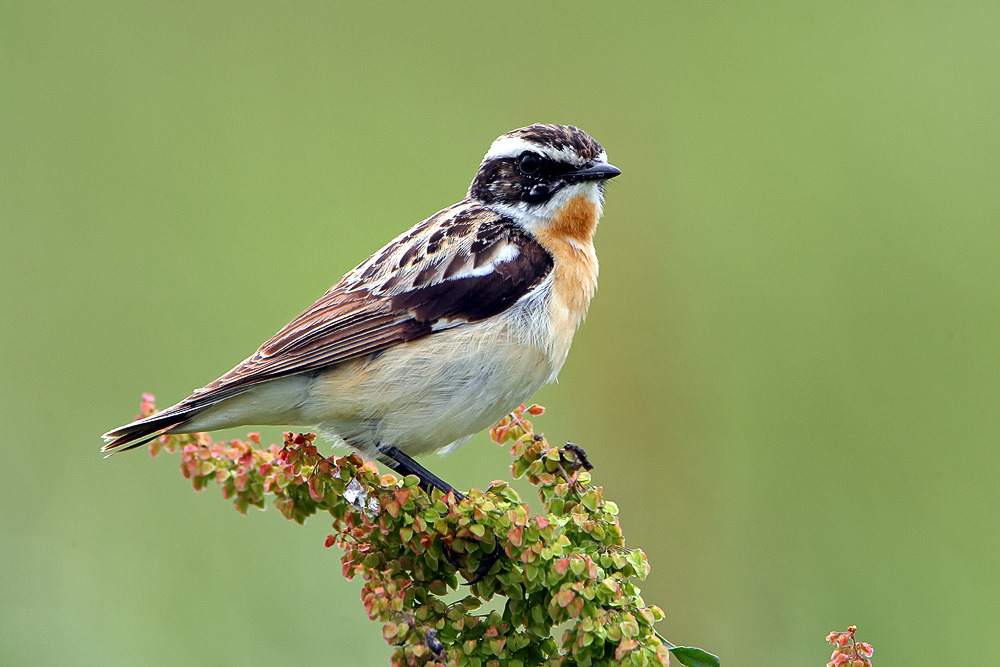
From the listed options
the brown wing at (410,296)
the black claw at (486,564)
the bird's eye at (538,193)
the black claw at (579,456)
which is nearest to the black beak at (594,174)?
the bird's eye at (538,193)

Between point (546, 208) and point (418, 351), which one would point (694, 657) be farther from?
point (546, 208)

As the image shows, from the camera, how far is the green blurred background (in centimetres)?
498

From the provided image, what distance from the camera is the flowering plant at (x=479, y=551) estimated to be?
9.39ft

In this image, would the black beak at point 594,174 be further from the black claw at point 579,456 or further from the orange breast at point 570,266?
the black claw at point 579,456

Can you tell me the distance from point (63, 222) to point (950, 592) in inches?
247

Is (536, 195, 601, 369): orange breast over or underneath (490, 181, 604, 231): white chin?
underneath

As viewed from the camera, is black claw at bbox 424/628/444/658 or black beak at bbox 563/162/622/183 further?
black beak at bbox 563/162/622/183

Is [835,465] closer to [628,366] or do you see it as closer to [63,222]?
[628,366]

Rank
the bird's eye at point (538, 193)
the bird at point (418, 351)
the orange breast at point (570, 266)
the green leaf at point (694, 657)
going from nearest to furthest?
the green leaf at point (694, 657)
the bird at point (418, 351)
the orange breast at point (570, 266)
the bird's eye at point (538, 193)

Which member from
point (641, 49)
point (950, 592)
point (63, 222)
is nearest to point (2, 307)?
point (63, 222)

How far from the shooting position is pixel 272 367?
4.30 m

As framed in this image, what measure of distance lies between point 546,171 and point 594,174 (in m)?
0.24

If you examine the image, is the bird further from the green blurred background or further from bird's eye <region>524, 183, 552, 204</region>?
the green blurred background

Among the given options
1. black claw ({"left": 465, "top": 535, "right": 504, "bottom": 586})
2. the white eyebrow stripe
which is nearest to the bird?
the white eyebrow stripe
